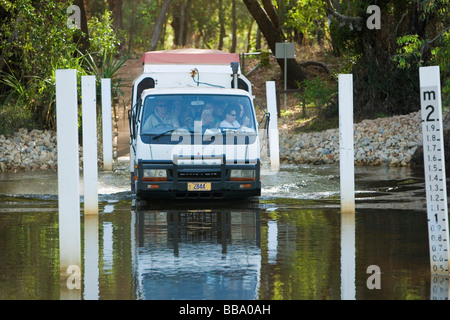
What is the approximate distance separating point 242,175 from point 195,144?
0.93m

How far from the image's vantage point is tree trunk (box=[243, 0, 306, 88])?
38.3 metres

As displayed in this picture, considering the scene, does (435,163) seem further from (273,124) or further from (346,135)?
(273,124)

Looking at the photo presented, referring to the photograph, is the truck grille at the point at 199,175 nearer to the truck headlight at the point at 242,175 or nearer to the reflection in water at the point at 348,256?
the truck headlight at the point at 242,175

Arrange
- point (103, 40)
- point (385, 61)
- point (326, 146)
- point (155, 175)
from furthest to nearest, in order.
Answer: point (385, 61) → point (103, 40) → point (326, 146) → point (155, 175)

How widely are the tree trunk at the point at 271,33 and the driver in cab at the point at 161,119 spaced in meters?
23.1

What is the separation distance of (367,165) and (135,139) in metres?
10.2

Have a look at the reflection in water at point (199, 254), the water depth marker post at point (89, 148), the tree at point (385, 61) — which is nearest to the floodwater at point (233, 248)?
the reflection in water at point (199, 254)

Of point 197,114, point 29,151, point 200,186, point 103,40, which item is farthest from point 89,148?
point 103,40

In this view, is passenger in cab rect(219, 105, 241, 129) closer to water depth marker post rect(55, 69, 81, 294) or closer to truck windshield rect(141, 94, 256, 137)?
truck windshield rect(141, 94, 256, 137)

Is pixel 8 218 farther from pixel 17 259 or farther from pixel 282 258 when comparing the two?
pixel 282 258

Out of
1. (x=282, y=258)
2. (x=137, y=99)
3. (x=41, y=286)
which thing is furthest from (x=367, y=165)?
(x=41, y=286)

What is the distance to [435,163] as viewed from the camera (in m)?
9.00
